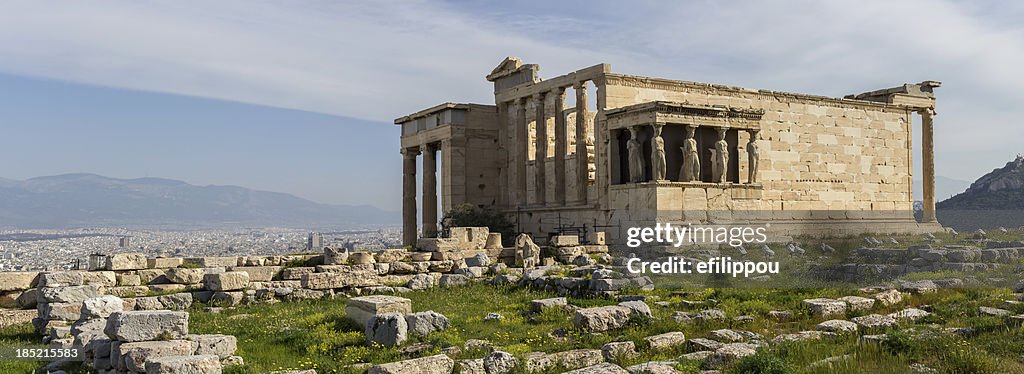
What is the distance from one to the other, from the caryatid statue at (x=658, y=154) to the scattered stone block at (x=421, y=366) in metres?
17.4

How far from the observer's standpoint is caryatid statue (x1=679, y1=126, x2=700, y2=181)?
27.3m

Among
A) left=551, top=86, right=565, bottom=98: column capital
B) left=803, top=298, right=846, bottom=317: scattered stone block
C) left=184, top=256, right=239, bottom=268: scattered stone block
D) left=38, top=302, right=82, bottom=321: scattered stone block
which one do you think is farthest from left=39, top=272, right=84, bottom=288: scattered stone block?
left=551, top=86, right=565, bottom=98: column capital

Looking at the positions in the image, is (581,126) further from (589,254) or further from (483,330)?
(483,330)

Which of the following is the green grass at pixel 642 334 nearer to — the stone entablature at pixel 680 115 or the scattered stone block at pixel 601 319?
the scattered stone block at pixel 601 319

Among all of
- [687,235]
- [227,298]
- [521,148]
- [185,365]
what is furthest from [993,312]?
[521,148]

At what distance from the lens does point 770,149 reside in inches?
1257

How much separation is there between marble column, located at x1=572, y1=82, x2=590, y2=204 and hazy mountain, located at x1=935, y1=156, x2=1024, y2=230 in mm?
18570

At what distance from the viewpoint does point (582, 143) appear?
3019 cm

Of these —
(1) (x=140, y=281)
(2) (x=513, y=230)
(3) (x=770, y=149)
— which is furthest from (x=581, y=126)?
(1) (x=140, y=281)

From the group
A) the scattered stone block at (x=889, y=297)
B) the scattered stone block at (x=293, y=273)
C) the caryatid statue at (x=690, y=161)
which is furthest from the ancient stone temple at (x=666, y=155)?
the scattered stone block at (x=889, y=297)

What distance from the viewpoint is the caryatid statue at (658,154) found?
2678 cm

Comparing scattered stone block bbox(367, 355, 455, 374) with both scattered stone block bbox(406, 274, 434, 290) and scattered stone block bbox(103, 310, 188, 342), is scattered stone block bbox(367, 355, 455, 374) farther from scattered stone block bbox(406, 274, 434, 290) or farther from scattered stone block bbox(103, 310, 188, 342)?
scattered stone block bbox(406, 274, 434, 290)

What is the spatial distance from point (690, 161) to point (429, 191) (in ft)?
39.9

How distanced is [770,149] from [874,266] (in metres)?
13.9
